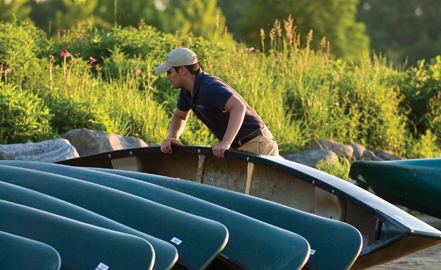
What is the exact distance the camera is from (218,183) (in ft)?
13.2

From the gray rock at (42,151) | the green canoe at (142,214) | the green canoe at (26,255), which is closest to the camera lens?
the green canoe at (26,255)

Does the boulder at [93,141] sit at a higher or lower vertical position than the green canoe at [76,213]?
lower

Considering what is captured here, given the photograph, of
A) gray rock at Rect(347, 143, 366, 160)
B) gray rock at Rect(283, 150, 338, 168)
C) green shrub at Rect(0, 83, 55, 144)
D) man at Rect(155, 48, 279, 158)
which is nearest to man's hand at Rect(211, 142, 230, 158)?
man at Rect(155, 48, 279, 158)

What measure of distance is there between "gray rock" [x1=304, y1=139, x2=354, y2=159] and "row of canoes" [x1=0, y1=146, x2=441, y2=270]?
405cm

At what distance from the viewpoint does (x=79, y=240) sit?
2008 millimetres

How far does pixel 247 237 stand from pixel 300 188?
3.87ft

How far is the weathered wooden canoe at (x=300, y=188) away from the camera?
248 centimetres

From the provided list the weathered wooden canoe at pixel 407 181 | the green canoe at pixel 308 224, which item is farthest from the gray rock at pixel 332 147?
the green canoe at pixel 308 224

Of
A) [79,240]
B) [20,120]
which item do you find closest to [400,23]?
[20,120]

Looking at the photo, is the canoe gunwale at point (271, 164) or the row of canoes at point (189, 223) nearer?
the row of canoes at point (189, 223)

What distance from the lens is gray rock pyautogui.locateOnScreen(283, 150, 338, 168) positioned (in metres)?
6.80

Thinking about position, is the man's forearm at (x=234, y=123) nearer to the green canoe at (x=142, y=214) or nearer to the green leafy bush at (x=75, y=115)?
the green canoe at (x=142, y=214)

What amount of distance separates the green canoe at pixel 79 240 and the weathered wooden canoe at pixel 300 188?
1.21m

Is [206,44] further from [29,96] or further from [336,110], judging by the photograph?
[29,96]
